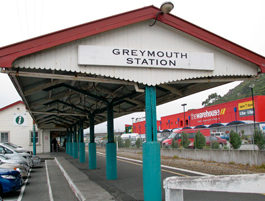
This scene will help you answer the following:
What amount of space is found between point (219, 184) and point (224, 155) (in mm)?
14738

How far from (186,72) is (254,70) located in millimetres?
2707

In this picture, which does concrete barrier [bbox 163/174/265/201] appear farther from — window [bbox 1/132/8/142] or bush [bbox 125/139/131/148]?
window [bbox 1/132/8/142]

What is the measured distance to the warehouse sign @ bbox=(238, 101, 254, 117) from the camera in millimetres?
40344

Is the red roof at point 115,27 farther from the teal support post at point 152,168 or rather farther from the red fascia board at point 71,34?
the teal support post at point 152,168

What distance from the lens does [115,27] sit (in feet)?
25.4

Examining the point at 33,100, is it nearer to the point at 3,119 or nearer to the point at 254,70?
the point at 254,70

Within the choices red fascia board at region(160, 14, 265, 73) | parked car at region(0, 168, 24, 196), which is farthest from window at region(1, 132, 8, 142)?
red fascia board at region(160, 14, 265, 73)

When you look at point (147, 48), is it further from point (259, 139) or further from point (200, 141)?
point (200, 141)

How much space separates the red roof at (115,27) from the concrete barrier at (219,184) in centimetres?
500

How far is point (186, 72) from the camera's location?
840cm

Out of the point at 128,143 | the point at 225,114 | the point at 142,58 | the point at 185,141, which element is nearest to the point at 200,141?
the point at 185,141

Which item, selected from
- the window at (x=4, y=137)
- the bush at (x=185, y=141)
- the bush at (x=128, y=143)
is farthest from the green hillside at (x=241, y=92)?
the window at (x=4, y=137)

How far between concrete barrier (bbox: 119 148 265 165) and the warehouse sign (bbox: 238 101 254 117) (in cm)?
2254

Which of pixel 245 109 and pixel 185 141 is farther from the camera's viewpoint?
pixel 245 109
